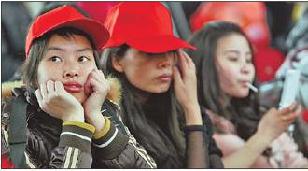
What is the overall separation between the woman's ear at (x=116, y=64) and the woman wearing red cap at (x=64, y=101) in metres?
0.06

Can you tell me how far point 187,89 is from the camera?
8.53ft

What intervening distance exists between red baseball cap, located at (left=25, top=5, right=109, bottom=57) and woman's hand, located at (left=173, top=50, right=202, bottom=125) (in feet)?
1.06

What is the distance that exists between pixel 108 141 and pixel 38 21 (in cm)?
53

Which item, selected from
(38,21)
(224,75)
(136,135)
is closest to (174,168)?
(136,135)

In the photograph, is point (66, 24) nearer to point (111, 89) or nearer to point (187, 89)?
point (111, 89)

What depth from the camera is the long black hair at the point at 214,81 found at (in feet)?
8.54

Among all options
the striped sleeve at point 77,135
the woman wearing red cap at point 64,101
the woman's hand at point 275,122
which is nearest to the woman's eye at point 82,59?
the woman wearing red cap at point 64,101

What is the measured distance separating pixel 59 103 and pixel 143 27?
0.44 metres

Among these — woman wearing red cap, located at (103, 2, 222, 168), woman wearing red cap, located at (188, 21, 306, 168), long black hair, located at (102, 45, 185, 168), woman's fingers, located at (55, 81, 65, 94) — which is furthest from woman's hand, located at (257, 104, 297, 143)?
woman's fingers, located at (55, 81, 65, 94)

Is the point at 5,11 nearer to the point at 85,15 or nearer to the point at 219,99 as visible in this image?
the point at 85,15

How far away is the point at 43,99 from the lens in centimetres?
248

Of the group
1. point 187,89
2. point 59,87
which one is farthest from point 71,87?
point 187,89

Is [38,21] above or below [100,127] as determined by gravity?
above

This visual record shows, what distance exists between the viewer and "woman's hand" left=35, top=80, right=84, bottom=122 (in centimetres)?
246
